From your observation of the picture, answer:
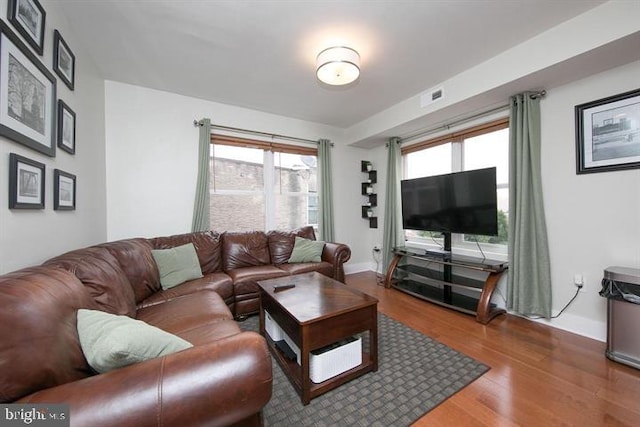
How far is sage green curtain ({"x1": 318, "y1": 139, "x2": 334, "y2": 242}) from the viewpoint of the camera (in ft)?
13.1

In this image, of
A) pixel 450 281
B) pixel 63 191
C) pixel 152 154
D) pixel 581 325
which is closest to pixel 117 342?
pixel 63 191

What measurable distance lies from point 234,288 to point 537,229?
3015mm

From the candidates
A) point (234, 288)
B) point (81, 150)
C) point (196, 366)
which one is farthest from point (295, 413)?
point (81, 150)

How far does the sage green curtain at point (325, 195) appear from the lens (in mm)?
3984

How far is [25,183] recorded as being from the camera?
4.28 feet

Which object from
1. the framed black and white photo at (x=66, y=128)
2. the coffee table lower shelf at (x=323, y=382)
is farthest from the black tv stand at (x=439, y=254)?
the framed black and white photo at (x=66, y=128)

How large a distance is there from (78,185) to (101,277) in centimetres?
104

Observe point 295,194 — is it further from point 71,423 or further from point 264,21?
point 71,423

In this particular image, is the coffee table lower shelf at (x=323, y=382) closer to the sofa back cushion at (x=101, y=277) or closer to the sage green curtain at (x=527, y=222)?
the sofa back cushion at (x=101, y=277)

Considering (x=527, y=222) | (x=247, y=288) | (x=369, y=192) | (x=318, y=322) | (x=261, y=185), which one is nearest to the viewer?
(x=318, y=322)

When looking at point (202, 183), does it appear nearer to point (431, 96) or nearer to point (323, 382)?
point (323, 382)

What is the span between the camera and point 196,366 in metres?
0.80

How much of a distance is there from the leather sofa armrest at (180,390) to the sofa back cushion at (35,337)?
0.06 metres

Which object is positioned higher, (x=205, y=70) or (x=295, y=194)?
(x=205, y=70)
